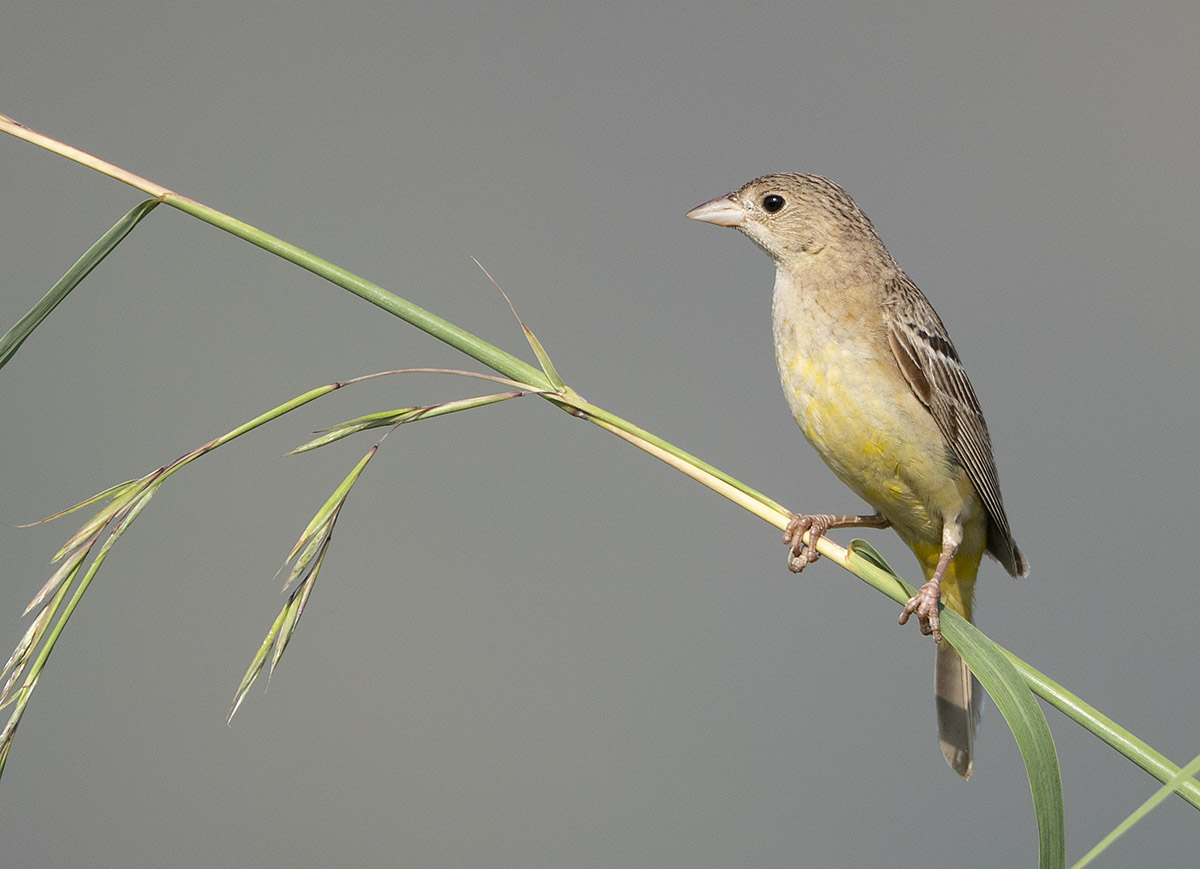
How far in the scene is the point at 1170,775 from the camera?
96 cm

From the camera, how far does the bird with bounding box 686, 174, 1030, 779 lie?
1.74 meters

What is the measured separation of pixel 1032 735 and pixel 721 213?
1.16 metres

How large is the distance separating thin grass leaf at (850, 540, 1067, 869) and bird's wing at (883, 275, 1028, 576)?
2.48 feet

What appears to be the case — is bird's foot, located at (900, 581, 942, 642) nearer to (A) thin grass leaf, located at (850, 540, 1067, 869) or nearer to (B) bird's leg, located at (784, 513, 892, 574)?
(B) bird's leg, located at (784, 513, 892, 574)

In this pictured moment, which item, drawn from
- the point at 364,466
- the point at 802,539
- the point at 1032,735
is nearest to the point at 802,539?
the point at 802,539

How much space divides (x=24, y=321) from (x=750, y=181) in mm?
1281

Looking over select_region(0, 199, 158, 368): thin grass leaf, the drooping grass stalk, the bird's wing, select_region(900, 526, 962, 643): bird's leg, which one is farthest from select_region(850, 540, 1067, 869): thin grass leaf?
Result: select_region(0, 199, 158, 368): thin grass leaf

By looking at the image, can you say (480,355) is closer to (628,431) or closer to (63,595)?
(628,431)

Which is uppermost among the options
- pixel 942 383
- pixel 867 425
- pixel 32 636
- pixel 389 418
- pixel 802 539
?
pixel 942 383

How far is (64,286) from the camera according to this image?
1.07 metres

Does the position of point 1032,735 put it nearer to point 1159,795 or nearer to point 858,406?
point 1159,795

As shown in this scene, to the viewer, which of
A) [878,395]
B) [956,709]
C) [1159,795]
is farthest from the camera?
[956,709]

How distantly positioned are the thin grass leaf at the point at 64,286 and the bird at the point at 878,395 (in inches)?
40.9

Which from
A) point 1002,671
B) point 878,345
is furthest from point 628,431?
point 878,345
